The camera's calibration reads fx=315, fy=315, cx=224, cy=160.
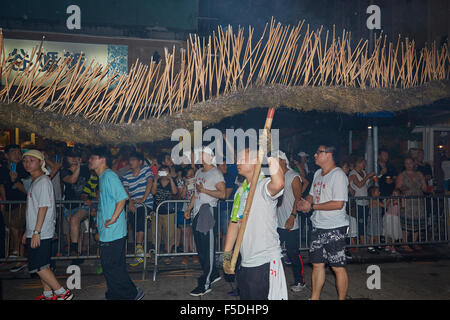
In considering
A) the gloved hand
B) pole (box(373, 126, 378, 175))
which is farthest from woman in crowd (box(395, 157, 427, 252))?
the gloved hand

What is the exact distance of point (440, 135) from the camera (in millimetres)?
13055

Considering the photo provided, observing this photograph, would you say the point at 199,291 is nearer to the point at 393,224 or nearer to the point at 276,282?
the point at 276,282

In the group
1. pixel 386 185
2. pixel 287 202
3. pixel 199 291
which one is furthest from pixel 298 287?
pixel 386 185

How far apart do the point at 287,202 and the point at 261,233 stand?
222cm

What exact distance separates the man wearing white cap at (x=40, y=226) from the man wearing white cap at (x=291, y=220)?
3487mm

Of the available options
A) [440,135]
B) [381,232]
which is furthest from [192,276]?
[440,135]

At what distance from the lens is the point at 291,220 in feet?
17.2

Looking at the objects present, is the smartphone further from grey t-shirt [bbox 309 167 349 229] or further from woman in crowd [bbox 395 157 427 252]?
woman in crowd [bbox 395 157 427 252]

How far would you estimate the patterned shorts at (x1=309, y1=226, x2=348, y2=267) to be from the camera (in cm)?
425

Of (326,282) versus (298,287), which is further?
(326,282)

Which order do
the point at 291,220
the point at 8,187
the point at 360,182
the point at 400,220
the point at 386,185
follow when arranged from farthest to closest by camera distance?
the point at 386,185 < the point at 360,182 < the point at 400,220 < the point at 8,187 < the point at 291,220

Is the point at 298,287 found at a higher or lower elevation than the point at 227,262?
lower

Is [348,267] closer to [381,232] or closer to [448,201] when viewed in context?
[381,232]
